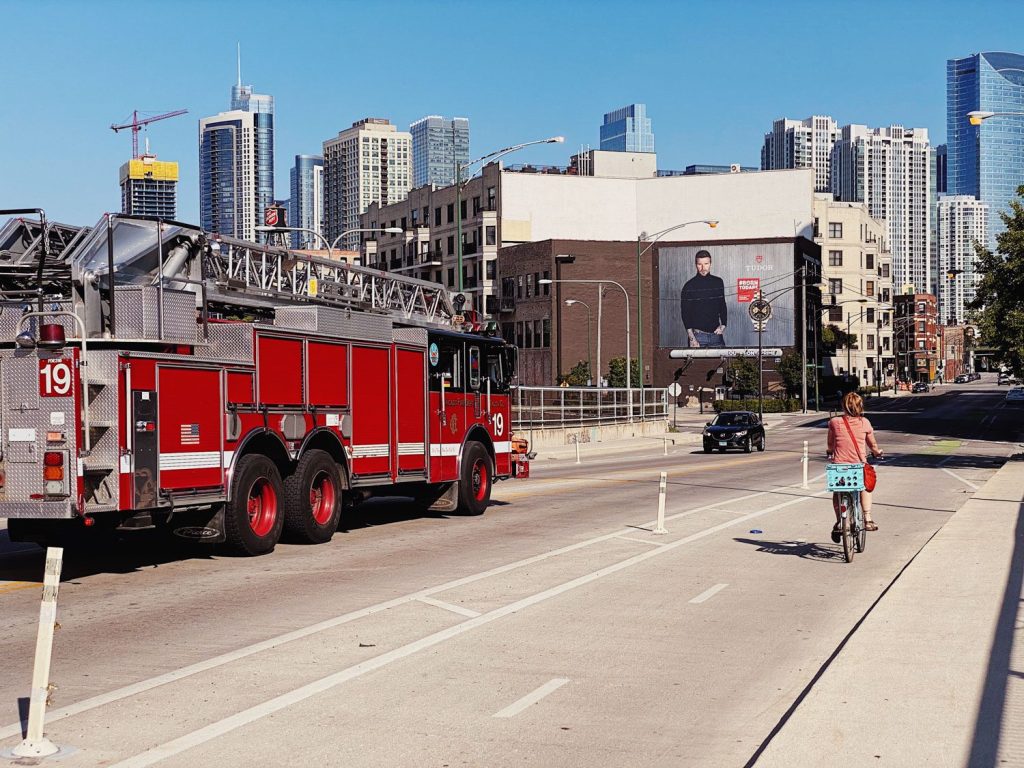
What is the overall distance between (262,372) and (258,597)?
11.9 feet

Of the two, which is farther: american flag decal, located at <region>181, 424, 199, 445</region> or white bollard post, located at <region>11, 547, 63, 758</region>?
american flag decal, located at <region>181, 424, 199, 445</region>

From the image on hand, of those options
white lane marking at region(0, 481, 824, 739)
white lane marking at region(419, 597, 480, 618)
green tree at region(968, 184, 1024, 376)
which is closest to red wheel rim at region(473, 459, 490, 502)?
white lane marking at region(0, 481, 824, 739)

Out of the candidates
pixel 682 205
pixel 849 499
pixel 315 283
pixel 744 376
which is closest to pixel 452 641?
pixel 849 499

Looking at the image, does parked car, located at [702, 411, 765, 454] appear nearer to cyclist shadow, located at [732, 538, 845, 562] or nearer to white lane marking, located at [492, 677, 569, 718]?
cyclist shadow, located at [732, 538, 845, 562]

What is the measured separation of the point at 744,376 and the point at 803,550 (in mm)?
88462

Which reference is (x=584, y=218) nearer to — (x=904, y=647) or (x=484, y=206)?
(x=484, y=206)

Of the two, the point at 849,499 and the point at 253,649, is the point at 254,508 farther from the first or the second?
the point at 849,499

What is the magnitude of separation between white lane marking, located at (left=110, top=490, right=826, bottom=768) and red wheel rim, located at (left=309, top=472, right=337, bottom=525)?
4.14 m

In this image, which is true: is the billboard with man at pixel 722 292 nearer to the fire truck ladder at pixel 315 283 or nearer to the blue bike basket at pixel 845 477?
the fire truck ladder at pixel 315 283

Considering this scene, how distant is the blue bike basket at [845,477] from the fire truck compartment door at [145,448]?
295 inches

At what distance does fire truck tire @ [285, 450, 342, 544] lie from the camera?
16.2 metres

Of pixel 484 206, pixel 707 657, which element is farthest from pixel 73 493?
pixel 484 206

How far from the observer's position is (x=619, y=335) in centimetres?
11350

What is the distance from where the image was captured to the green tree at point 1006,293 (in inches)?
1526
